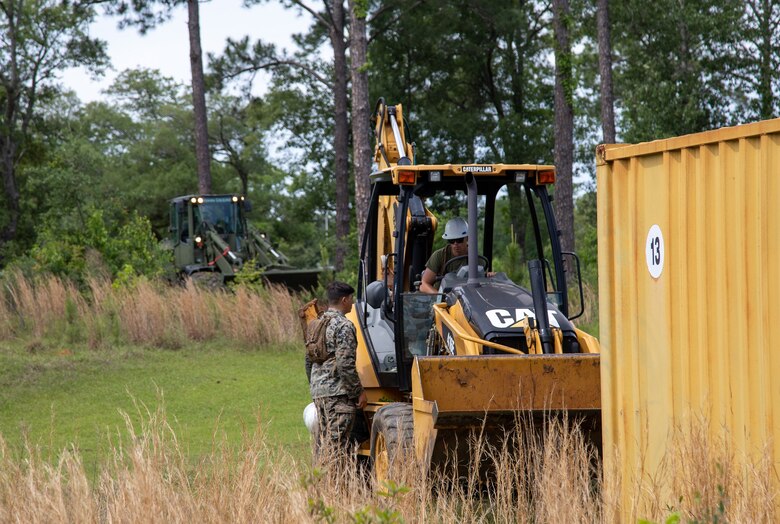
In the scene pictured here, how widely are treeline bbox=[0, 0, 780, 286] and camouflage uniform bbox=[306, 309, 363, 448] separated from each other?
1047 centimetres

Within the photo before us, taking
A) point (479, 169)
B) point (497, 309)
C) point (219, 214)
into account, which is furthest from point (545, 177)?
point (219, 214)

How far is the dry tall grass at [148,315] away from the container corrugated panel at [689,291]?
13.2 meters

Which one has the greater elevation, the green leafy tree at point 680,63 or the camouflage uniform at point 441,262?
the green leafy tree at point 680,63

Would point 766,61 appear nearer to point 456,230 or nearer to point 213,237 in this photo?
point 213,237

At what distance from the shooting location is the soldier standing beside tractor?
7922 mm

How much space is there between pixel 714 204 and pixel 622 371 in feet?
3.83

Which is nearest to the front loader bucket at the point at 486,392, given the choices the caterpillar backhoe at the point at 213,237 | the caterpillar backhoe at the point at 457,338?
the caterpillar backhoe at the point at 457,338

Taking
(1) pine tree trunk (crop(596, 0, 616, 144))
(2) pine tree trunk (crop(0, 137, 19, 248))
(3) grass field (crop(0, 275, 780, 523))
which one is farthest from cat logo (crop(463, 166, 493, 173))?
(2) pine tree trunk (crop(0, 137, 19, 248))

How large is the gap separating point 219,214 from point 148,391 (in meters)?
13.3

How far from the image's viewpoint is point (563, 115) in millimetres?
23750

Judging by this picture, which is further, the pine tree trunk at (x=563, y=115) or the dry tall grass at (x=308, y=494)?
the pine tree trunk at (x=563, y=115)

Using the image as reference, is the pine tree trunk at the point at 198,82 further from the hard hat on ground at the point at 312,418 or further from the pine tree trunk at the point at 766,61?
the hard hat on ground at the point at 312,418

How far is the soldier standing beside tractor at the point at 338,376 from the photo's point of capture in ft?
26.0

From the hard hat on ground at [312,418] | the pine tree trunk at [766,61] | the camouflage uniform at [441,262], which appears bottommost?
the hard hat on ground at [312,418]
